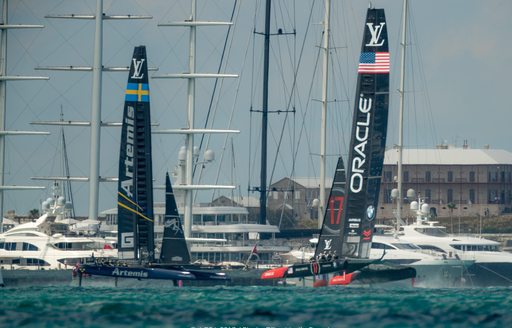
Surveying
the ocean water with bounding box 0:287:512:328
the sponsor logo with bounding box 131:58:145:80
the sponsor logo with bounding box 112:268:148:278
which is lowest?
the ocean water with bounding box 0:287:512:328

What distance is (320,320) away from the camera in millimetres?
42062

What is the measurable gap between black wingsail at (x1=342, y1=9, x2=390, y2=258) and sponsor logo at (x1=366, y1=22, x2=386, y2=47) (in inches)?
20.4

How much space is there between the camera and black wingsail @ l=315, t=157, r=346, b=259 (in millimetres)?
66875

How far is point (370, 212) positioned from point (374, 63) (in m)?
6.57

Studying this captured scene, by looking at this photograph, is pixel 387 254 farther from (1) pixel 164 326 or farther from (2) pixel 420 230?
(1) pixel 164 326

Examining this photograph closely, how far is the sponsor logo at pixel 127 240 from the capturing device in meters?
67.7

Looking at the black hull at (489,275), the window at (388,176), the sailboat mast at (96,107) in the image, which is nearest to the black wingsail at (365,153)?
the black hull at (489,275)

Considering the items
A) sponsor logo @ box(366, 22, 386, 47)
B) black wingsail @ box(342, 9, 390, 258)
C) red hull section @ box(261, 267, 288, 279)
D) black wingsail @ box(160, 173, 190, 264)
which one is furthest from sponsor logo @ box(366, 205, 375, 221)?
black wingsail @ box(160, 173, 190, 264)

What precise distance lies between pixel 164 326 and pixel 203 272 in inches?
971

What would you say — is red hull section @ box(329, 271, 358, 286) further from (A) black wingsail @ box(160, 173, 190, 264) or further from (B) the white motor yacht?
(B) the white motor yacht

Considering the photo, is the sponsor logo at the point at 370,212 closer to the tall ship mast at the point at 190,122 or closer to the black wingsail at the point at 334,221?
the black wingsail at the point at 334,221

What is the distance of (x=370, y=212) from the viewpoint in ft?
219

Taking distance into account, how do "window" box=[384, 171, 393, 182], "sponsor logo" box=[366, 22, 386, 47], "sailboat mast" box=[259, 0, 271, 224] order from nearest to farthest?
"sponsor logo" box=[366, 22, 386, 47] → "sailboat mast" box=[259, 0, 271, 224] → "window" box=[384, 171, 393, 182]

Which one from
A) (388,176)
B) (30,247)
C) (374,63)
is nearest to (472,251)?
(374,63)
